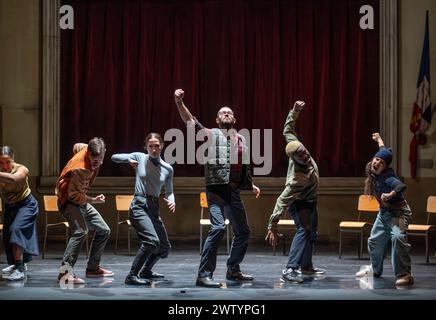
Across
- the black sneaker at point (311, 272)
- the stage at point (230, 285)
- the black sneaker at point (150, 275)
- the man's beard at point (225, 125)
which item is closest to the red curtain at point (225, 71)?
the stage at point (230, 285)

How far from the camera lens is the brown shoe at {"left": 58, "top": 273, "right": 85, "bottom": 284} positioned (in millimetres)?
7809

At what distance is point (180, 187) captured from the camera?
1191cm

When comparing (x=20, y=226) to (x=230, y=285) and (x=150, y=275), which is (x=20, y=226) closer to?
(x=150, y=275)

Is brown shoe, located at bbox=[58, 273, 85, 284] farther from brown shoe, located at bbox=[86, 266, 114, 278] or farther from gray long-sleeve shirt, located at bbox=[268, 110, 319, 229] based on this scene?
gray long-sleeve shirt, located at bbox=[268, 110, 319, 229]

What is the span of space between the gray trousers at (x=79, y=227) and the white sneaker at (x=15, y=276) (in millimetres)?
486

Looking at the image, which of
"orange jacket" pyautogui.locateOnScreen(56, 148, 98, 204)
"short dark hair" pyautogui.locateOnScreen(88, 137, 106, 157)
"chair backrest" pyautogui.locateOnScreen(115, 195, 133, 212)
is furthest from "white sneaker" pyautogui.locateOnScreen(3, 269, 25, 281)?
"chair backrest" pyautogui.locateOnScreen(115, 195, 133, 212)

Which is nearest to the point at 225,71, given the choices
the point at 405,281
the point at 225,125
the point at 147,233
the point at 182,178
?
the point at 182,178

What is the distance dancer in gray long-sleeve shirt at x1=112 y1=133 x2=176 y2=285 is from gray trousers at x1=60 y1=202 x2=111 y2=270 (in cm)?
53

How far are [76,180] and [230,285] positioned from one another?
182 centimetres

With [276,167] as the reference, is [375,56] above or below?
above

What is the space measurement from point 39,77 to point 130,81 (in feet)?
4.46

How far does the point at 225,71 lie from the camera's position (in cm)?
1209
